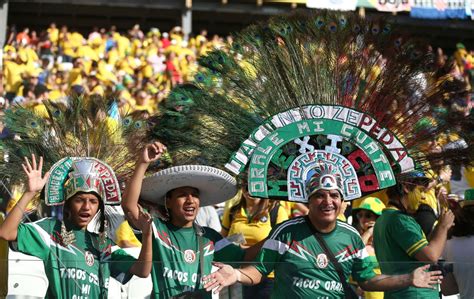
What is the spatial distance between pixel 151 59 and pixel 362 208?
43.2 ft

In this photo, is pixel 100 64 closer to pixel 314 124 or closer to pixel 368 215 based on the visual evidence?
pixel 368 215

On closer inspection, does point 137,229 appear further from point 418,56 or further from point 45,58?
point 45,58

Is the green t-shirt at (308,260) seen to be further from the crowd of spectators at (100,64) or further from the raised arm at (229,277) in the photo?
the crowd of spectators at (100,64)

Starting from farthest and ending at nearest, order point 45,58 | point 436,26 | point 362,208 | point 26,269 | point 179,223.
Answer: point 436,26 → point 45,58 → point 362,208 → point 179,223 → point 26,269

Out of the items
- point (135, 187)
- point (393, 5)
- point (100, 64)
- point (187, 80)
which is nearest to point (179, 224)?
point (135, 187)

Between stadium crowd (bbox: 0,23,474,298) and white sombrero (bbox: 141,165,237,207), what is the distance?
0.36 metres

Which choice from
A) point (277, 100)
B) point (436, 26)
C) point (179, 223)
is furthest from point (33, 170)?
point (436, 26)

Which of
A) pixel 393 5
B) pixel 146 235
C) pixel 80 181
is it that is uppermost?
pixel 393 5

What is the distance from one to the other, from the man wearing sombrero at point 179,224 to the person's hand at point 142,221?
1 centimetres

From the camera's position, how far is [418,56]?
24.7 feet

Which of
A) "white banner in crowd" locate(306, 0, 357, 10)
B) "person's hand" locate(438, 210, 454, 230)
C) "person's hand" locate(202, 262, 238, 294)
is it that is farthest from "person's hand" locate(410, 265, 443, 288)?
"white banner in crowd" locate(306, 0, 357, 10)

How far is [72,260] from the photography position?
605cm

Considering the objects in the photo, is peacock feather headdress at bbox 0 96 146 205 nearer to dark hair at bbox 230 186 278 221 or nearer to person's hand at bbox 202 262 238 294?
dark hair at bbox 230 186 278 221

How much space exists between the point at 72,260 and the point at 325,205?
1480mm
